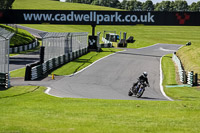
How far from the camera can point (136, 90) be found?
20297 millimetres

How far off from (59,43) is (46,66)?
5.50 meters

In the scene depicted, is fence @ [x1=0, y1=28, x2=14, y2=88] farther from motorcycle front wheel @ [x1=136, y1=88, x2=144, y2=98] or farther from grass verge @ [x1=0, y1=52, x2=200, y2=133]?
motorcycle front wheel @ [x1=136, y1=88, x2=144, y2=98]

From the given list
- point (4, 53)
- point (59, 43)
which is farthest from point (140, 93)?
point (59, 43)

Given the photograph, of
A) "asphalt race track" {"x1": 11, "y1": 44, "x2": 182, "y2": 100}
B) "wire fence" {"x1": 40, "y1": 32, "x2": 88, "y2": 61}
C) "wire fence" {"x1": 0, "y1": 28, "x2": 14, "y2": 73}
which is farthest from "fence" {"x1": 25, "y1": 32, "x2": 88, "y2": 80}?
"wire fence" {"x1": 0, "y1": 28, "x2": 14, "y2": 73}

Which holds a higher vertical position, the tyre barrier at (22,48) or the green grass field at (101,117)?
the tyre barrier at (22,48)

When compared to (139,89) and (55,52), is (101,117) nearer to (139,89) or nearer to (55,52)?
(139,89)

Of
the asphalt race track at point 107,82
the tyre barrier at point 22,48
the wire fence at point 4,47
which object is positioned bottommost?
the asphalt race track at point 107,82

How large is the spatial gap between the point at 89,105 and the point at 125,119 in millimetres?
3801

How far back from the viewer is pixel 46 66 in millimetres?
30734

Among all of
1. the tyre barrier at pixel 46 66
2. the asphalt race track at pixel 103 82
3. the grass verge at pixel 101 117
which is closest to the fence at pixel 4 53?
the asphalt race track at pixel 103 82

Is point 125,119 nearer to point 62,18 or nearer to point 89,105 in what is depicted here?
point 89,105

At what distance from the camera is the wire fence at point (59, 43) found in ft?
104

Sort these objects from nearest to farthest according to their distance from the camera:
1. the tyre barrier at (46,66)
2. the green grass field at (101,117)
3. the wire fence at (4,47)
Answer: the green grass field at (101,117) < the wire fence at (4,47) < the tyre barrier at (46,66)

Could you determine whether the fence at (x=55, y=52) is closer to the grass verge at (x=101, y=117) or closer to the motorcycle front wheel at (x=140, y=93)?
the motorcycle front wheel at (x=140, y=93)
